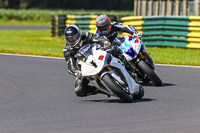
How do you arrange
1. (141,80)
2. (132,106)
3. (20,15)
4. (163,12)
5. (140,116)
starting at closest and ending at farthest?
(140,116) < (132,106) < (141,80) < (163,12) < (20,15)

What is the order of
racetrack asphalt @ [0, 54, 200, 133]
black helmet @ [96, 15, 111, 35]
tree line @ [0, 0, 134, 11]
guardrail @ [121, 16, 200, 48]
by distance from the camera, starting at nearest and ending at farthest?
racetrack asphalt @ [0, 54, 200, 133] → black helmet @ [96, 15, 111, 35] → guardrail @ [121, 16, 200, 48] → tree line @ [0, 0, 134, 11]

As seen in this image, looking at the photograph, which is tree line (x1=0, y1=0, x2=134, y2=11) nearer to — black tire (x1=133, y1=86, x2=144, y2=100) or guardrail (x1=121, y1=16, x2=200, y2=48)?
guardrail (x1=121, y1=16, x2=200, y2=48)

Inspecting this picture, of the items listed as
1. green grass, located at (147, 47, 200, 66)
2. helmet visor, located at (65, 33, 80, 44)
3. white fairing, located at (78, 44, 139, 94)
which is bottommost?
green grass, located at (147, 47, 200, 66)

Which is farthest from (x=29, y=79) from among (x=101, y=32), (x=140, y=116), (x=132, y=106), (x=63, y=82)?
(x=140, y=116)

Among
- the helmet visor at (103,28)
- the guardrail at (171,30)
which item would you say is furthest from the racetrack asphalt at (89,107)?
the guardrail at (171,30)

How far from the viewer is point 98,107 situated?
9070 millimetres

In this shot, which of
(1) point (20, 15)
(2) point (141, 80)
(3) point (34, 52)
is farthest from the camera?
(1) point (20, 15)

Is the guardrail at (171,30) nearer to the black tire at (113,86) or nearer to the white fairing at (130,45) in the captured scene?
the white fairing at (130,45)

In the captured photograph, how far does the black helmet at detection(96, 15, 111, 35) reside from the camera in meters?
11.7

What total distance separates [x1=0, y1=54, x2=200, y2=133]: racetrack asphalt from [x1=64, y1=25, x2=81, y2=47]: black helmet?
3.28 feet

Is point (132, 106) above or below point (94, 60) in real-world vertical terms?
below

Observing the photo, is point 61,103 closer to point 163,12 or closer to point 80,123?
point 80,123

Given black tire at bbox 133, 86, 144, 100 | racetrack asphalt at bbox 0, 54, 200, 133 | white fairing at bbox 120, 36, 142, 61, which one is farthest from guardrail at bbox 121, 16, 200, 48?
black tire at bbox 133, 86, 144, 100

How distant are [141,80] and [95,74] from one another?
9.12 ft
